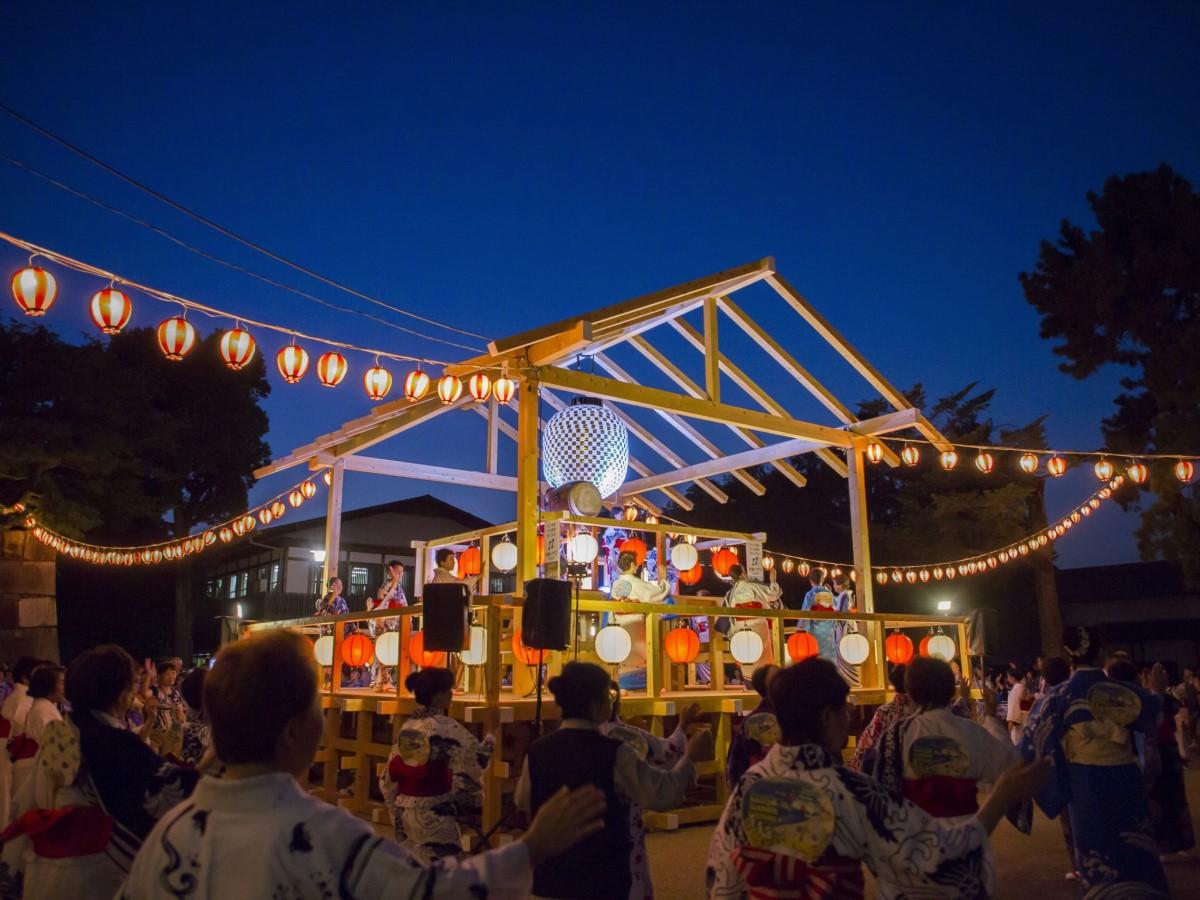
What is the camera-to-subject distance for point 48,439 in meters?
17.5

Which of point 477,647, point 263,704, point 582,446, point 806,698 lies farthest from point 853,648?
point 263,704

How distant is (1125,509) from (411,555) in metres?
19.8

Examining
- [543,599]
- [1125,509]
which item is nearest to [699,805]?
[543,599]

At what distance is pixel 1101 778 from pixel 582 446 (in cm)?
710

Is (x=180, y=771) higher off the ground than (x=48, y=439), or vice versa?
(x=48, y=439)

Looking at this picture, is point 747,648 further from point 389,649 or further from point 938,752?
point 938,752

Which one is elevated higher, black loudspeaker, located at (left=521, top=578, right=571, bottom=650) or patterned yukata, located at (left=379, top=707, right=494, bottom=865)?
black loudspeaker, located at (left=521, top=578, right=571, bottom=650)

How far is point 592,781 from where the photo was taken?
3154 mm

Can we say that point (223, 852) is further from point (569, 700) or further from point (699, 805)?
point (699, 805)

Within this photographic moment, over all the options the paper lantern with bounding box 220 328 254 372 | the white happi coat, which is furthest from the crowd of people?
the paper lantern with bounding box 220 328 254 372

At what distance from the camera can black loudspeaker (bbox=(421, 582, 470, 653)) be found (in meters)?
6.55

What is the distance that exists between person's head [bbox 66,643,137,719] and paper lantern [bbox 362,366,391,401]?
241 inches

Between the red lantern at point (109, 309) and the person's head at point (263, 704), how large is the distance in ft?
20.6

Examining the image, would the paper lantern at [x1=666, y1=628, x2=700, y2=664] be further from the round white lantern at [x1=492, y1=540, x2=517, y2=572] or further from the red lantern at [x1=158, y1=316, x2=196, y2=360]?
the red lantern at [x1=158, y1=316, x2=196, y2=360]
